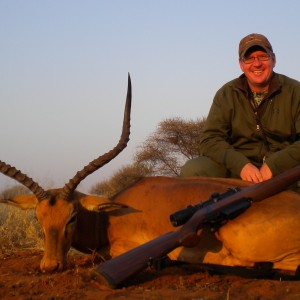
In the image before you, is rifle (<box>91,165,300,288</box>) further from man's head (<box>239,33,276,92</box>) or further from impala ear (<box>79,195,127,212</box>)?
man's head (<box>239,33,276,92</box>)

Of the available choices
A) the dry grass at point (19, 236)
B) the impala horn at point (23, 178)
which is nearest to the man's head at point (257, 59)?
the impala horn at point (23, 178)

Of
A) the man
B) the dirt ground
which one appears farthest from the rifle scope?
the man

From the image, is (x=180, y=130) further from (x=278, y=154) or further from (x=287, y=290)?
(x=287, y=290)

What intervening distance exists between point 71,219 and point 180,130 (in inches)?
537

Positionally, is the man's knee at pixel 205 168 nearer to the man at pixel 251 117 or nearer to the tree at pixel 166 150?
the man at pixel 251 117

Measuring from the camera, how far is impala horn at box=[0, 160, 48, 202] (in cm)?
496

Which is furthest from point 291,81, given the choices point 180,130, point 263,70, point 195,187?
point 180,130

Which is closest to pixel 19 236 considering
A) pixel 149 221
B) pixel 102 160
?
pixel 102 160

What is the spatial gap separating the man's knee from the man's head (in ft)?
3.21

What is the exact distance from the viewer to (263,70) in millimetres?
5488

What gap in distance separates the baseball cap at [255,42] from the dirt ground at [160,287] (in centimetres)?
251

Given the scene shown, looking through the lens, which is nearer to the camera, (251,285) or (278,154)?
(251,285)

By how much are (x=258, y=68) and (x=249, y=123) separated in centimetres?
61

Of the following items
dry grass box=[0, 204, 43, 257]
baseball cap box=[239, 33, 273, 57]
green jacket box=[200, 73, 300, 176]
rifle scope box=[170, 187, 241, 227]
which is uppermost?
baseball cap box=[239, 33, 273, 57]
